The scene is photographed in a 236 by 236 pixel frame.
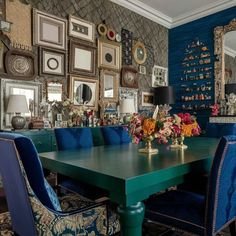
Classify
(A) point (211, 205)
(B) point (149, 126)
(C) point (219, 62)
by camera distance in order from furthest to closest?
(C) point (219, 62) → (B) point (149, 126) → (A) point (211, 205)

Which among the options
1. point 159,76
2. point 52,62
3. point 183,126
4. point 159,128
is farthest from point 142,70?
point 159,128

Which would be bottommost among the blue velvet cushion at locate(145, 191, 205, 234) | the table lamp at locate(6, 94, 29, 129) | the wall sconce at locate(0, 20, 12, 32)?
the blue velvet cushion at locate(145, 191, 205, 234)

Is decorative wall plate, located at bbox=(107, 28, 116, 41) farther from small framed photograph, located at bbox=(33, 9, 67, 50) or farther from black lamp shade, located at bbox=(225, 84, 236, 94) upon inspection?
black lamp shade, located at bbox=(225, 84, 236, 94)

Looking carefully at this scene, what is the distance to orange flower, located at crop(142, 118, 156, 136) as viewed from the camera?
183 centimetres

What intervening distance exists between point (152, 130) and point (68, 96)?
7.95 ft

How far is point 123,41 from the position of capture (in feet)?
16.0

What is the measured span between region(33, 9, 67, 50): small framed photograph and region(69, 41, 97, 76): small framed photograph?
0.19 m

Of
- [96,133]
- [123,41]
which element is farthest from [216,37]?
[96,133]

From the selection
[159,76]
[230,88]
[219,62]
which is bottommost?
[230,88]

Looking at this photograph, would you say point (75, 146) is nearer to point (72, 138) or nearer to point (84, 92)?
point (72, 138)

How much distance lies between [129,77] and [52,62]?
175cm

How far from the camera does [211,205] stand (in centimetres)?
132

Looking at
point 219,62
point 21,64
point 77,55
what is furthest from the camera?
point 219,62

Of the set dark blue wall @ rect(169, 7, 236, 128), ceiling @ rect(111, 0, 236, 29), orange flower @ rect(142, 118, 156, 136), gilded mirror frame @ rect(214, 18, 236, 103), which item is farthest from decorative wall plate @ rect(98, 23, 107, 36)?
orange flower @ rect(142, 118, 156, 136)
